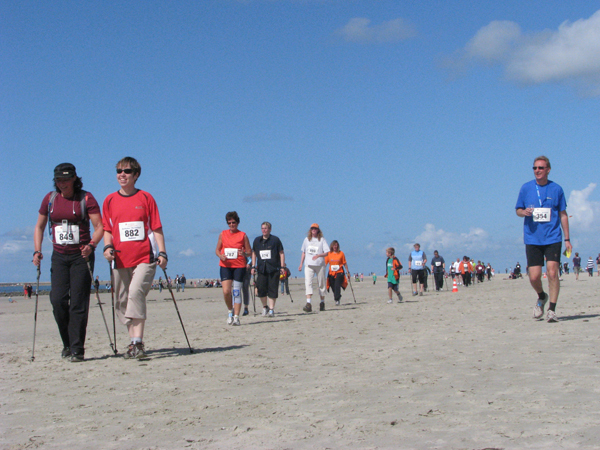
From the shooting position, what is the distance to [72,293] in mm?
7086

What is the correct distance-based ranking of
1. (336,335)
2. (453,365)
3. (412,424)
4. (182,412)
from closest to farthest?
1. (412,424)
2. (182,412)
3. (453,365)
4. (336,335)

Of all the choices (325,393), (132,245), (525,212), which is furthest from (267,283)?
(325,393)

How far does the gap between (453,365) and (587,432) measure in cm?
230

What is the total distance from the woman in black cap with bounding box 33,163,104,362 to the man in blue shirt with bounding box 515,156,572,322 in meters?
Answer: 5.83

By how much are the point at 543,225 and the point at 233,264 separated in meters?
5.21

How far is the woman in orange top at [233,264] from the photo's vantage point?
1119 cm

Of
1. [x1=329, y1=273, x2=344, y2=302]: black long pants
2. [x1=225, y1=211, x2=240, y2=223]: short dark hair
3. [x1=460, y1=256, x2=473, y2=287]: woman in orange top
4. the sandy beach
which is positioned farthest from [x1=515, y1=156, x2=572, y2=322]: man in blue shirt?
[x1=460, y1=256, x2=473, y2=287]: woman in orange top

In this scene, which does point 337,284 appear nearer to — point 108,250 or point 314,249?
point 314,249

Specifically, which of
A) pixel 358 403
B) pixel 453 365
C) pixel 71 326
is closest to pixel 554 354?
pixel 453 365

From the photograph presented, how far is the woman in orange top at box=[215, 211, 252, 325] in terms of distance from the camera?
11188 millimetres

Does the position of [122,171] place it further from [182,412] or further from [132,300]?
[182,412]

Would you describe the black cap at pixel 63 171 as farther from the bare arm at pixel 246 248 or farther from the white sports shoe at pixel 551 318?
the white sports shoe at pixel 551 318

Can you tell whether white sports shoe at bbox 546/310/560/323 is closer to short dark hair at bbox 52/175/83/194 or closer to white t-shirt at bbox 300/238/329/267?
short dark hair at bbox 52/175/83/194

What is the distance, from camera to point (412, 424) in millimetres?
3762
